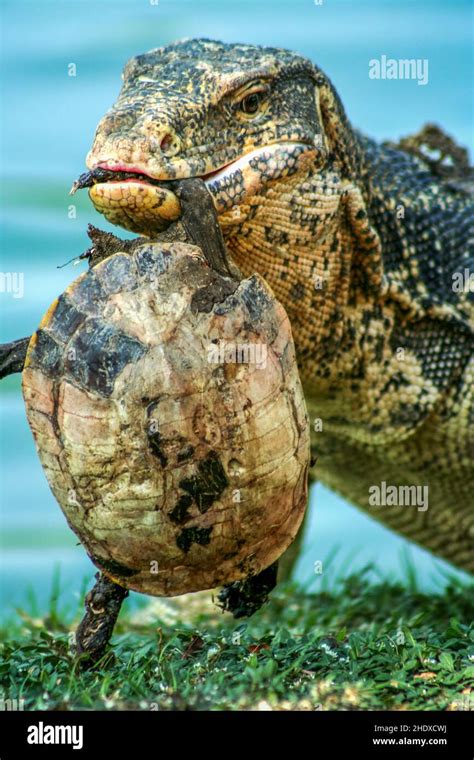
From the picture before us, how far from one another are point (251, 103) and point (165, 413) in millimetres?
1686

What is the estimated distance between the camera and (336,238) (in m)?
5.30

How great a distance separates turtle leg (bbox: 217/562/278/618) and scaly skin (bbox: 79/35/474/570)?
53.2 inches

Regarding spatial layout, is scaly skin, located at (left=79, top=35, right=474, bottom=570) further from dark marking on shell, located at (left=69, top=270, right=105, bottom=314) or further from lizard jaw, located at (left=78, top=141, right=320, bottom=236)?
dark marking on shell, located at (left=69, top=270, right=105, bottom=314)

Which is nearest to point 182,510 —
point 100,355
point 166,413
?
point 166,413

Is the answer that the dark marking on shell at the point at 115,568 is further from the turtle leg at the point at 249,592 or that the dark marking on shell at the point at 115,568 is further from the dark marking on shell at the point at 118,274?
the dark marking on shell at the point at 118,274


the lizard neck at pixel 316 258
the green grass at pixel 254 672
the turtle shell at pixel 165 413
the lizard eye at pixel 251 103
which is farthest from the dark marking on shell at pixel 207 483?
the lizard eye at pixel 251 103

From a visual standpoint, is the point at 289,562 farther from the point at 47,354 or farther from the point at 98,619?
the point at 47,354

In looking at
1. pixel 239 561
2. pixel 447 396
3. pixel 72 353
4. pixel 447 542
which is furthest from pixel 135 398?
pixel 447 542

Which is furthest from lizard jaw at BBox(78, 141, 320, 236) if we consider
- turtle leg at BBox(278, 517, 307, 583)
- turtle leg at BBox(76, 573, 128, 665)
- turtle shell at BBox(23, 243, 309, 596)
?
turtle leg at BBox(278, 517, 307, 583)

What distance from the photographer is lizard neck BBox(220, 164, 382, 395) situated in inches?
192

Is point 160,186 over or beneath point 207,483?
over

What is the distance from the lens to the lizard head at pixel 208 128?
431cm
